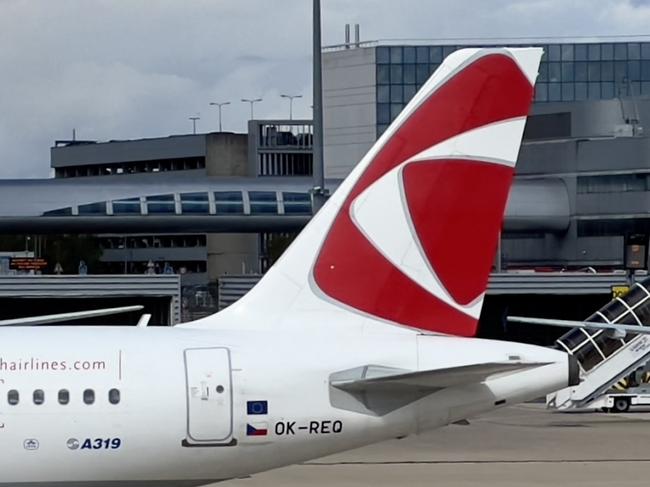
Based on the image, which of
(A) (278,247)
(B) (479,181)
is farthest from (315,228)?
(A) (278,247)

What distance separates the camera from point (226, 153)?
5738 inches

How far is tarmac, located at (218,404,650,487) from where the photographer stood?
2817 centimetres

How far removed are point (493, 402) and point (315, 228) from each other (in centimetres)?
312

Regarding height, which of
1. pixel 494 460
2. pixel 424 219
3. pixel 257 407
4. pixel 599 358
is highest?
pixel 424 219

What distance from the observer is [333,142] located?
110m

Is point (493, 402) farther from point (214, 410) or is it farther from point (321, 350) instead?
point (214, 410)

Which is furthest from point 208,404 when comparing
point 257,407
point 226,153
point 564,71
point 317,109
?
point 226,153

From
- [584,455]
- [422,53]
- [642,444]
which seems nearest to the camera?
[584,455]

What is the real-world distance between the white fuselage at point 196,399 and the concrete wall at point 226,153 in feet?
413

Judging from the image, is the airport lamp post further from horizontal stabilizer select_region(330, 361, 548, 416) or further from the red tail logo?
horizontal stabilizer select_region(330, 361, 548, 416)

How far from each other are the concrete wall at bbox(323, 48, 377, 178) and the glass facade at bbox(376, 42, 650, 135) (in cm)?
68

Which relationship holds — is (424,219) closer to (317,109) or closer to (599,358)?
(317,109)

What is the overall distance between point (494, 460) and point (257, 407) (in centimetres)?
1438

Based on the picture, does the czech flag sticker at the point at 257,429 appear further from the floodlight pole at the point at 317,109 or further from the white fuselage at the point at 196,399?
the floodlight pole at the point at 317,109
